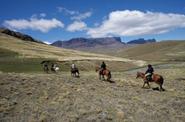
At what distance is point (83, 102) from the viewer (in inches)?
1019

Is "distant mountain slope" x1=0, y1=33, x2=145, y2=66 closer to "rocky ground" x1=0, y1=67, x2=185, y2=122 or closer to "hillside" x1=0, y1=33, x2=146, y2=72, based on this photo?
"hillside" x1=0, y1=33, x2=146, y2=72

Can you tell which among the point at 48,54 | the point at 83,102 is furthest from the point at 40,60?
the point at 83,102

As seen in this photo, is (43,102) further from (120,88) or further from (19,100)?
(120,88)

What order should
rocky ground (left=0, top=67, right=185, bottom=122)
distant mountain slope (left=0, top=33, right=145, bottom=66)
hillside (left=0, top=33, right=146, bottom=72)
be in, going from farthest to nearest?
distant mountain slope (left=0, top=33, right=145, bottom=66) < hillside (left=0, top=33, right=146, bottom=72) < rocky ground (left=0, top=67, right=185, bottom=122)

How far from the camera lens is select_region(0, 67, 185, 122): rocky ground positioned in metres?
22.5

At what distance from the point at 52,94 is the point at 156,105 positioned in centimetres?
903

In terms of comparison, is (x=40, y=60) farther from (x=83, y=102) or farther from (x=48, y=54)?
(x=83, y=102)

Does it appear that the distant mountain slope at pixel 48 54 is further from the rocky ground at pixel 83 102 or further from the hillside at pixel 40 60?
the rocky ground at pixel 83 102

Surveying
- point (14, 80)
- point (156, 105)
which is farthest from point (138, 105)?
point (14, 80)

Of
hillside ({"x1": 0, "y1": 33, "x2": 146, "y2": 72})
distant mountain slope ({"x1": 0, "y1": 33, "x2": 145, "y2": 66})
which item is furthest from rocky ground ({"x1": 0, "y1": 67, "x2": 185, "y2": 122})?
distant mountain slope ({"x1": 0, "y1": 33, "x2": 145, "y2": 66})

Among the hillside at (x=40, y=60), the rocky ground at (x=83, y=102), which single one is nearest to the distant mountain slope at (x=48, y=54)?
the hillside at (x=40, y=60)

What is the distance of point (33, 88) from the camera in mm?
29203

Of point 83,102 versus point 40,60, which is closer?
point 83,102

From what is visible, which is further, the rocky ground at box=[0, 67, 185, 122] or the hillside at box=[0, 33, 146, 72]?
the hillside at box=[0, 33, 146, 72]
